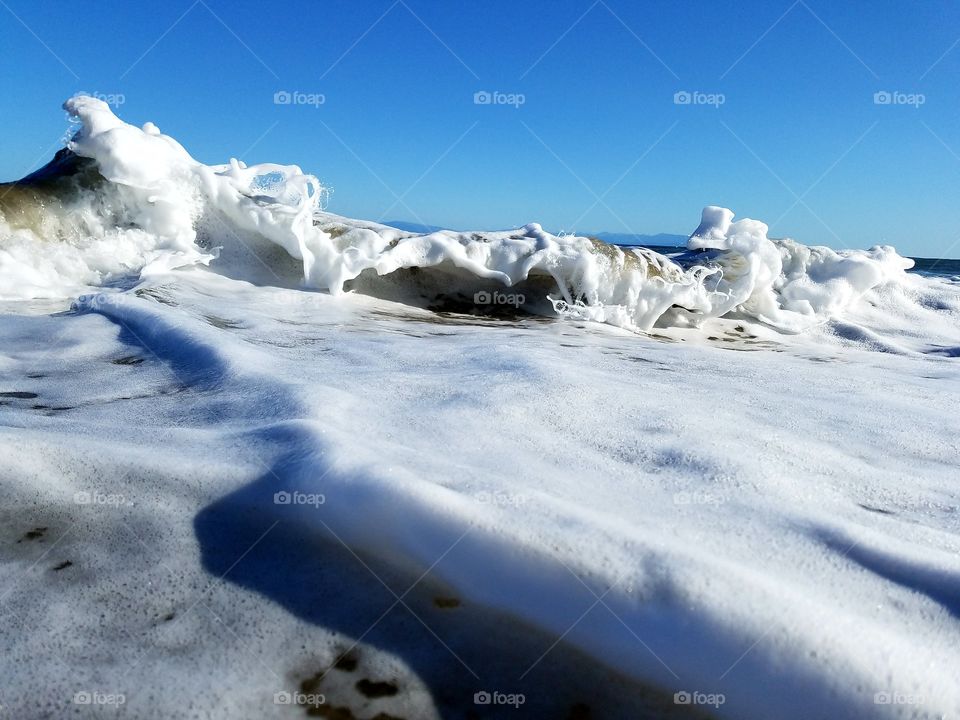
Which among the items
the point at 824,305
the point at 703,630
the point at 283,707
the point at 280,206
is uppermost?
the point at 280,206

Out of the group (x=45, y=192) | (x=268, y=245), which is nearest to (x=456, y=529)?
(x=268, y=245)

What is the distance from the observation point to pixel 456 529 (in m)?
1.37

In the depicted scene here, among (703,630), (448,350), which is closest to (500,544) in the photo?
(703,630)

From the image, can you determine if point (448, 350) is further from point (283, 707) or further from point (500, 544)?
point (283, 707)

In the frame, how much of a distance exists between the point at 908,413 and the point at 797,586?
6.48 ft

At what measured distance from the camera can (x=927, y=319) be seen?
639 centimetres

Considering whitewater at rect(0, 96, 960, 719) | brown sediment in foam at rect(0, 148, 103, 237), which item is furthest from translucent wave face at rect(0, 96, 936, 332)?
whitewater at rect(0, 96, 960, 719)

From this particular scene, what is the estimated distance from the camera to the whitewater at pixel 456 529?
1.18 meters

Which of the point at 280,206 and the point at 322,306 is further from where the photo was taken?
the point at 280,206

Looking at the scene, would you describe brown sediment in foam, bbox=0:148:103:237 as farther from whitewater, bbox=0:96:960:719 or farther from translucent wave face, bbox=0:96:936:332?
whitewater, bbox=0:96:960:719

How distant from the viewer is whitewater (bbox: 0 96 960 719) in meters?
1.18

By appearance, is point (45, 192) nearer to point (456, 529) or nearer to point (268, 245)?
point (268, 245)

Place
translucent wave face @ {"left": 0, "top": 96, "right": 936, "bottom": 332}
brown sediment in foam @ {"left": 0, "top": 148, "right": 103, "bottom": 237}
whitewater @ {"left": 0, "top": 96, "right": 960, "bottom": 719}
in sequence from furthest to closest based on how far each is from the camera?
translucent wave face @ {"left": 0, "top": 96, "right": 936, "bottom": 332} → brown sediment in foam @ {"left": 0, "top": 148, "right": 103, "bottom": 237} → whitewater @ {"left": 0, "top": 96, "right": 960, "bottom": 719}

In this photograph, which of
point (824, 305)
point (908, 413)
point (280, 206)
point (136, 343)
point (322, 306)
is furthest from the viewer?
point (824, 305)
